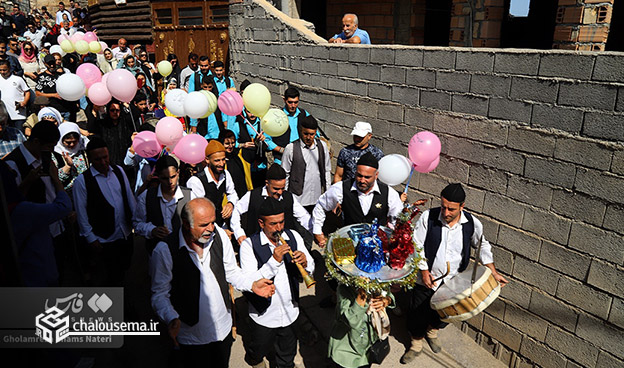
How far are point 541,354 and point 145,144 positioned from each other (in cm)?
513

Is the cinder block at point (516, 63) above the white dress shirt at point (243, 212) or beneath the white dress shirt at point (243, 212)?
above

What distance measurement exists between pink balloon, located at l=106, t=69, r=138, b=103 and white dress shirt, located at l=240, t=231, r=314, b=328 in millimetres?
4144

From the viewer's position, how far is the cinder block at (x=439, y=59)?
4648 mm

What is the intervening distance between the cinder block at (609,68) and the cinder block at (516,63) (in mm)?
511

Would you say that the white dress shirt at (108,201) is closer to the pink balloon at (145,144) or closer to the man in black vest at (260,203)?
the pink balloon at (145,144)

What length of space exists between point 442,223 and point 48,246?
3.70 m

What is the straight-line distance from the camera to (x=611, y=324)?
3.54 m

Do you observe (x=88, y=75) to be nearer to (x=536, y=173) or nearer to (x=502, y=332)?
(x=536, y=173)

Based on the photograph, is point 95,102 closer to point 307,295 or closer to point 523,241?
point 307,295

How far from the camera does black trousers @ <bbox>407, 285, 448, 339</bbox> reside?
4480mm

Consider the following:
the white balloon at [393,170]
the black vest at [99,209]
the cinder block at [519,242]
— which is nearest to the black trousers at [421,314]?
the cinder block at [519,242]

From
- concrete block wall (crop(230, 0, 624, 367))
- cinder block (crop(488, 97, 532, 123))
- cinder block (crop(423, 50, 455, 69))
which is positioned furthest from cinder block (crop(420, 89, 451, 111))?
cinder block (crop(488, 97, 532, 123))

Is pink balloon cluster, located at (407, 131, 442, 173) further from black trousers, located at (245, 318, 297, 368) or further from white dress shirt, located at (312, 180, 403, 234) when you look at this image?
black trousers, located at (245, 318, 297, 368)

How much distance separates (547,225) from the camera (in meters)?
3.93
